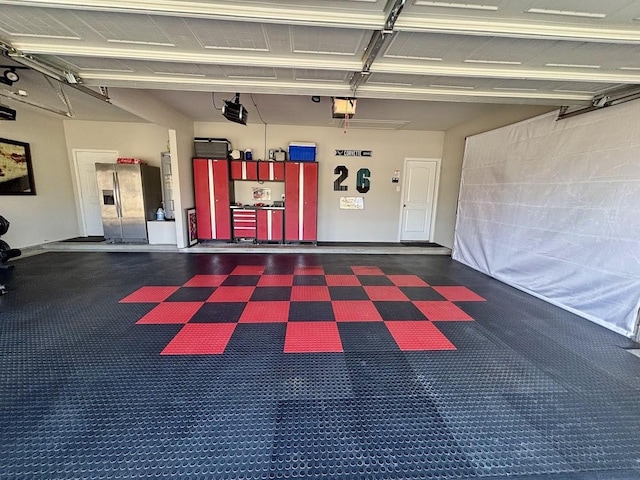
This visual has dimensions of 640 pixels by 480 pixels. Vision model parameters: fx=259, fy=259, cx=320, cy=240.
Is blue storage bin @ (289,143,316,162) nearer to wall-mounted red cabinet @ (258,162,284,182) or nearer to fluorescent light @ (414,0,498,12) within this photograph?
wall-mounted red cabinet @ (258,162,284,182)

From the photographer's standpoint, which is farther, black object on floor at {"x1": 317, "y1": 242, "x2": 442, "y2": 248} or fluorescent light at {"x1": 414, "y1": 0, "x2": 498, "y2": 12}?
black object on floor at {"x1": 317, "y1": 242, "x2": 442, "y2": 248}

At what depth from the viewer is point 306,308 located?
3230 mm

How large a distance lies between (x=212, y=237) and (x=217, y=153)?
1998mm

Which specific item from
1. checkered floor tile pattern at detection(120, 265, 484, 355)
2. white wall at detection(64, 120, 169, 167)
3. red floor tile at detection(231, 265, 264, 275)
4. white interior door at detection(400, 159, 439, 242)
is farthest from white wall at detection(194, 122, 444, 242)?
checkered floor tile pattern at detection(120, 265, 484, 355)

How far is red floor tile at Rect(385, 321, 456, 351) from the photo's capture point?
250 centimetres

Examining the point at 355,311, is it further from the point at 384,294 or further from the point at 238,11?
the point at 238,11

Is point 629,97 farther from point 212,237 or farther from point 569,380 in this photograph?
point 212,237

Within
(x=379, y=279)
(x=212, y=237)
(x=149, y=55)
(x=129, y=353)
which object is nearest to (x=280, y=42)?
(x=149, y=55)

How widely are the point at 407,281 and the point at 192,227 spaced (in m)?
4.85

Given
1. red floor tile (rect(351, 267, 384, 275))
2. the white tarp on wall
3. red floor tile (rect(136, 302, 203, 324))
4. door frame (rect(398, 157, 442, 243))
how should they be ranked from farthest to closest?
door frame (rect(398, 157, 442, 243)) < red floor tile (rect(351, 267, 384, 275)) < red floor tile (rect(136, 302, 203, 324)) < the white tarp on wall

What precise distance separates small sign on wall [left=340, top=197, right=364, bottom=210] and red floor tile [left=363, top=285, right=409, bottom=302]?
3.20m

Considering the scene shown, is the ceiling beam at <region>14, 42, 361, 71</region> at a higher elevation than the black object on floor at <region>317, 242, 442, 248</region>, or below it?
higher

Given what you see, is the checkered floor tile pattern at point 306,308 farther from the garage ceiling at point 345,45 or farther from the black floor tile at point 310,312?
the garage ceiling at point 345,45

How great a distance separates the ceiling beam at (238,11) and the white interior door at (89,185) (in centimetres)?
582
